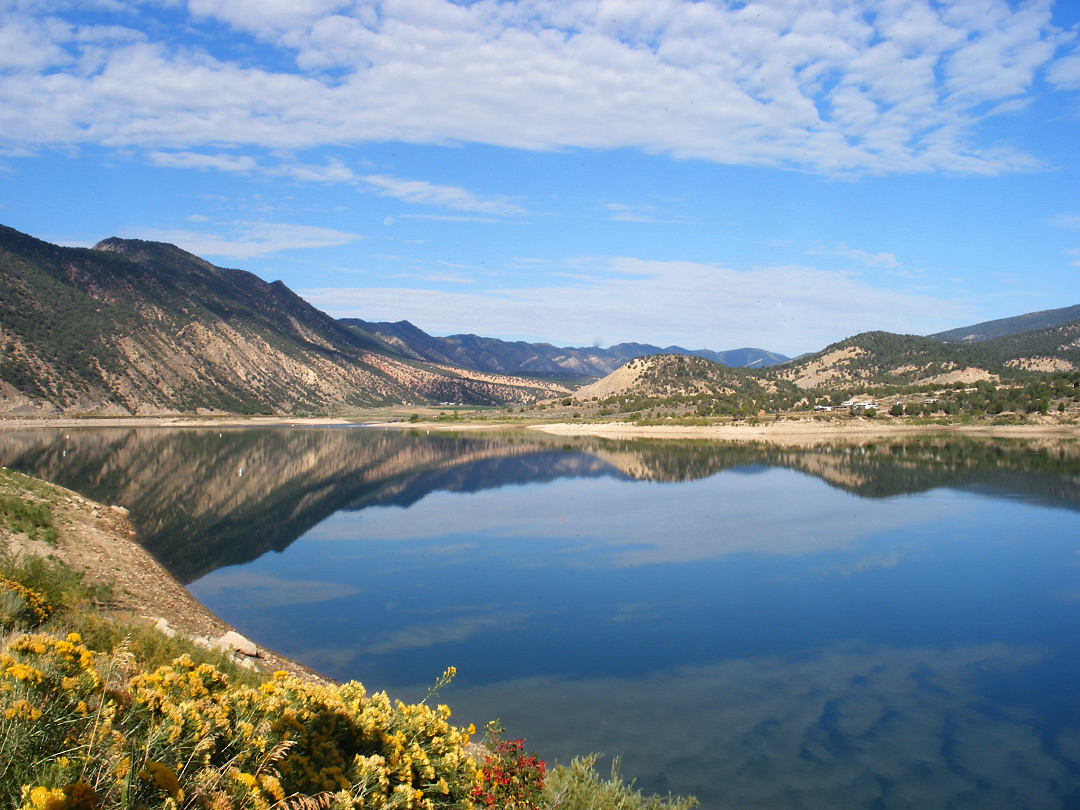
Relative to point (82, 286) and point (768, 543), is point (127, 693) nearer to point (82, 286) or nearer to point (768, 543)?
point (768, 543)

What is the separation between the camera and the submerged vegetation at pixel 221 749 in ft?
Result: 13.1

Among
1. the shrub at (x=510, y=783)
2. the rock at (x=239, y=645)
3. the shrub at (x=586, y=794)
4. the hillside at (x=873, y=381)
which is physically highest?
the hillside at (x=873, y=381)

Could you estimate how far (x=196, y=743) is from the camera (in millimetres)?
4551

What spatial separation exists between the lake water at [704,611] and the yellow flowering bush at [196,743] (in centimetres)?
465

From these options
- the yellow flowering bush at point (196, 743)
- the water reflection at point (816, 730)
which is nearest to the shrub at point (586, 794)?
the yellow flowering bush at point (196, 743)

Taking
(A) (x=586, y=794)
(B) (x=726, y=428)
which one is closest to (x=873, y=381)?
(B) (x=726, y=428)

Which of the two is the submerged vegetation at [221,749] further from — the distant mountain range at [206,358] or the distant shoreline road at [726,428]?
the distant mountain range at [206,358]

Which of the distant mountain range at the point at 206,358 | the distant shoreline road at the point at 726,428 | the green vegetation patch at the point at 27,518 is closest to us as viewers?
the green vegetation patch at the point at 27,518

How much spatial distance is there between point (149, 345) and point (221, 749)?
129477 mm

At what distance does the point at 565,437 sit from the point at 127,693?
82104mm

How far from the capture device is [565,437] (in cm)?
8675

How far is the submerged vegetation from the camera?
13.1 ft

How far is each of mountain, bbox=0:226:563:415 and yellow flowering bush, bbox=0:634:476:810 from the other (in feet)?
337

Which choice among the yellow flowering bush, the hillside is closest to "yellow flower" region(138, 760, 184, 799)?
the yellow flowering bush
